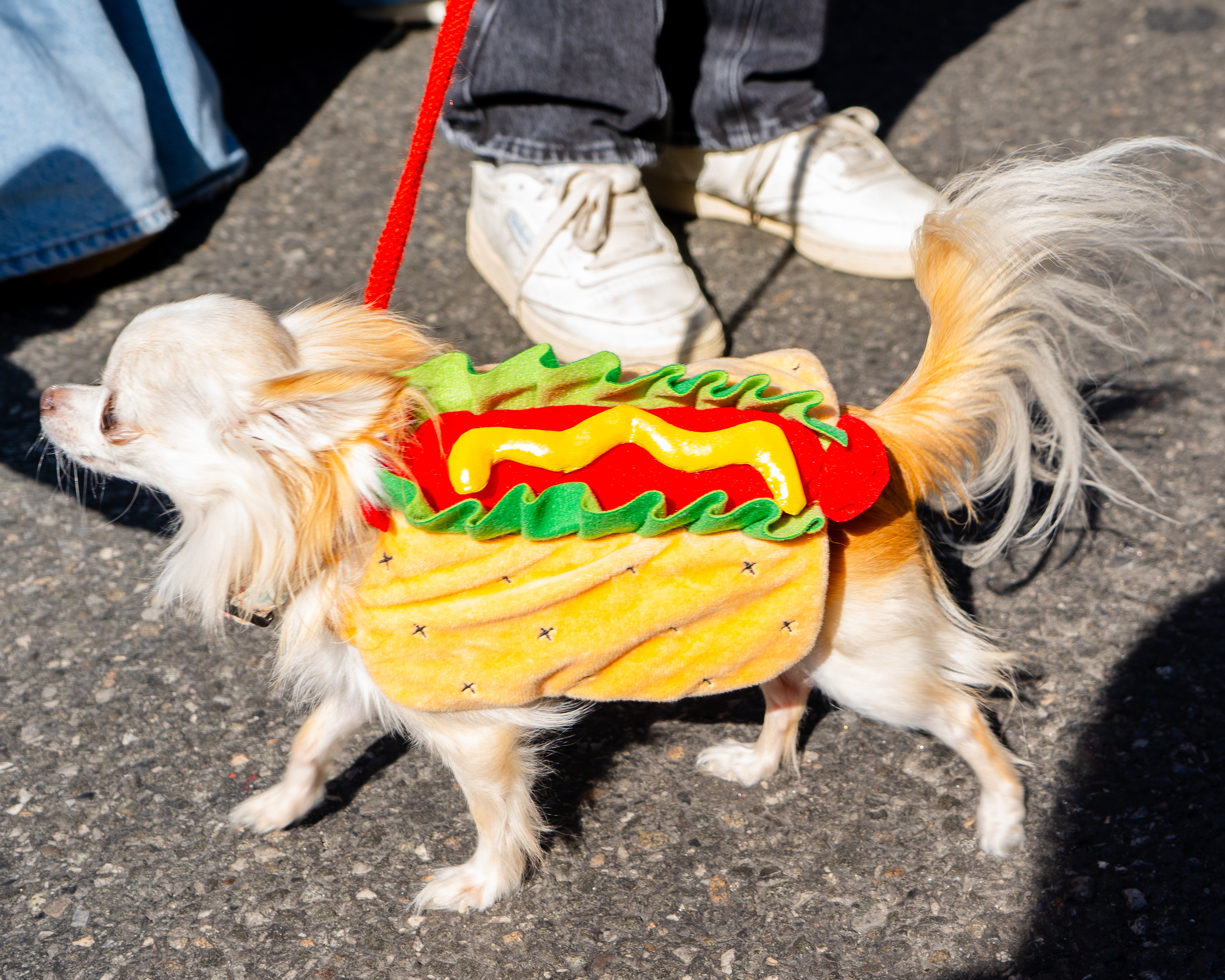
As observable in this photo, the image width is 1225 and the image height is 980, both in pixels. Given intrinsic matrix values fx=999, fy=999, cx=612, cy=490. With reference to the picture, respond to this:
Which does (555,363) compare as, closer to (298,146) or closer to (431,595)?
(431,595)

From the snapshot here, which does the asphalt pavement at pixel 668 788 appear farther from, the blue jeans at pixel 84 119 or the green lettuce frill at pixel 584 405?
the green lettuce frill at pixel 584 405

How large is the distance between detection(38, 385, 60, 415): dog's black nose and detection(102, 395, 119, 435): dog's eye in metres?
0.11

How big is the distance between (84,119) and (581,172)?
1.48 meters

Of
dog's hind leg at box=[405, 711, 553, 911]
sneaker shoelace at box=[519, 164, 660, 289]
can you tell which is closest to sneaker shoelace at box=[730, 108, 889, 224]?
sneaker shoelace at box=[519, 164, 660, 289]

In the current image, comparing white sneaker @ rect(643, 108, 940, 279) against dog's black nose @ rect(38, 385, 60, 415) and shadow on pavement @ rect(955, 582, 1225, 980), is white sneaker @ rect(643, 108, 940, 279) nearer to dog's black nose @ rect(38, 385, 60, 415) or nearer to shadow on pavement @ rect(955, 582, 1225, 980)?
shadow on pavement @ rect(955, 582, 1225, 980)

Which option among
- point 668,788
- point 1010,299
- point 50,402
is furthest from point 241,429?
point 1010,299

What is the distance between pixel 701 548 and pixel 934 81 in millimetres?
3406

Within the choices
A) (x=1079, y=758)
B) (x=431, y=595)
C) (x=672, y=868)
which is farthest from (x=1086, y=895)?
(x=431, y=595)

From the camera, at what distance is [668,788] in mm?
2016

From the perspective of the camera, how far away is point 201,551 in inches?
63.5

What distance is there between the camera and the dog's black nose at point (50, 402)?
161 cm

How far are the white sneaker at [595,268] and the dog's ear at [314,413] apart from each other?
133cm

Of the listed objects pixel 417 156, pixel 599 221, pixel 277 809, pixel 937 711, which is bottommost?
pixel 277 809

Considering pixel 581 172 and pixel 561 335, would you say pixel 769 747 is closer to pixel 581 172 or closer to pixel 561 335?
pixel 561 335
